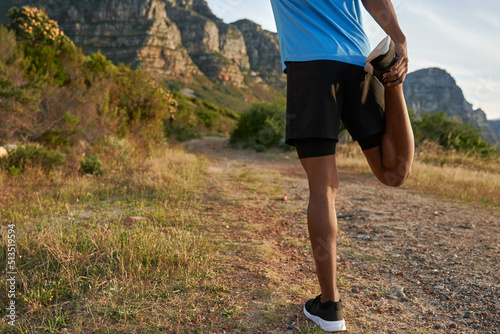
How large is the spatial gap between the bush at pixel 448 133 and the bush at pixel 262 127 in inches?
206

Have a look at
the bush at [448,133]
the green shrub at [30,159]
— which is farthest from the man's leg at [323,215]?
the bush at [448,133]

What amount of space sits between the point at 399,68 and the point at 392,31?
0.21m

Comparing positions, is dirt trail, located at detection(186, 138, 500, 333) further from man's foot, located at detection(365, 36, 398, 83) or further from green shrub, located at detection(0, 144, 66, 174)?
green shrub, located at detection(0, 144, 66, 174)

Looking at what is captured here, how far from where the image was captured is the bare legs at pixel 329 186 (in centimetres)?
148

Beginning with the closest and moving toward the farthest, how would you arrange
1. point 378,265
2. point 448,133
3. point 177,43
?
point 378,265, point 448,133, point 177,43

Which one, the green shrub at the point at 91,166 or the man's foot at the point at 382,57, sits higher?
the man's foot at the point at 382,57

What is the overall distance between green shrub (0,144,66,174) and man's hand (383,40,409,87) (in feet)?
16.0

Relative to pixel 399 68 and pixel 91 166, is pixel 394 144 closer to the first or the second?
pixel 399 68

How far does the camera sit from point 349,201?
448 cm

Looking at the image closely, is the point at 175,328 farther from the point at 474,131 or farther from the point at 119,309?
the point at 474,131

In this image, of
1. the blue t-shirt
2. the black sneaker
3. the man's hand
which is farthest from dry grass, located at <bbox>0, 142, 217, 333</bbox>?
the man's hand

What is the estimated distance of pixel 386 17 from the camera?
4.78 feet

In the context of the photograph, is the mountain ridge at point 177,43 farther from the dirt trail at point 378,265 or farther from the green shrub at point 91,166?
the dirt trail at point 378,265

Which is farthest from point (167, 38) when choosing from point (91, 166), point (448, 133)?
point (91, 166)
